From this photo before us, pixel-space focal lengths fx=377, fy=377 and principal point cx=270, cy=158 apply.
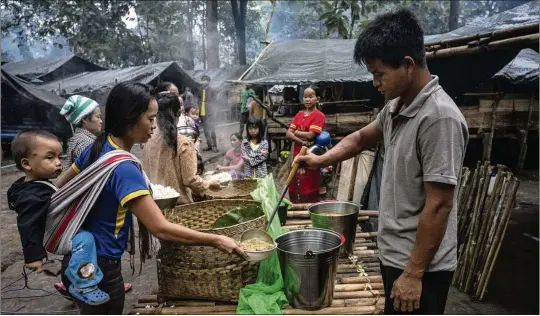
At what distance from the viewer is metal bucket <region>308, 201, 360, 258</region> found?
282 centimetres

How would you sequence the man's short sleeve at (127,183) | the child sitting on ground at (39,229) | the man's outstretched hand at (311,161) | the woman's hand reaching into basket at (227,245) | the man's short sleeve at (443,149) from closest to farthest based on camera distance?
the man's short sleeve at (443,149) → the man's short sleeve at (127,183) → the child sitting on ground at (39,229) → the woman's hand reaching into basket at (227,245) → the man's outstretched hand at (311,161)

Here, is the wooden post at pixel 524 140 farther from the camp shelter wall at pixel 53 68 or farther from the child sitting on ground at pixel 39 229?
the camp shelter wall at pixel 53 68

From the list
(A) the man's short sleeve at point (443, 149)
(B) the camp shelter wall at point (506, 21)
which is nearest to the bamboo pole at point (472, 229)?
(A) the man's short sleeve at point (443, 149)

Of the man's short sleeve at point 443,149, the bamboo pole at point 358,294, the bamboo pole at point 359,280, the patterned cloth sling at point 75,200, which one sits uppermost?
the man's short sleeve at point 443,149

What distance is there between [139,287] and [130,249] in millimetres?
1717

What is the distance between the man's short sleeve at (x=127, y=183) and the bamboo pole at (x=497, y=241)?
342cm

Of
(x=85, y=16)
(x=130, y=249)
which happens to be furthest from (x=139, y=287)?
(x=85, y=16)

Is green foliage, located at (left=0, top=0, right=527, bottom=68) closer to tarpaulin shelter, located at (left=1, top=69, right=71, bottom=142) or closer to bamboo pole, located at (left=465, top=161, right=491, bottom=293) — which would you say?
tarpaulin shelter, located at (left=1, top=69, right=71, bottom=142)

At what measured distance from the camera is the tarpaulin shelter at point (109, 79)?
1439 centimetres

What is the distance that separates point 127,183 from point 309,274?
3.70 ft

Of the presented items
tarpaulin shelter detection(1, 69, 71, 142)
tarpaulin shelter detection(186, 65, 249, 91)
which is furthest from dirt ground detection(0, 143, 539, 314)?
tarpaulin shelter detection(186, 65, 249, 91)

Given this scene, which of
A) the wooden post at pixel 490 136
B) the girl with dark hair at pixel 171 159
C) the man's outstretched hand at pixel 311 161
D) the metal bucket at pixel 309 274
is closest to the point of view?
the metal bucket at pixel 309 274

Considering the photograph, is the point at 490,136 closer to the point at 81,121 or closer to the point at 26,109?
the point at 81,121

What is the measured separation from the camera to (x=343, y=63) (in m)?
7.94
